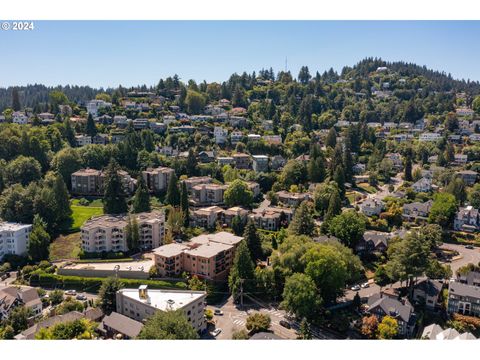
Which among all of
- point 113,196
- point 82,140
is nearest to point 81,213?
point 113,196

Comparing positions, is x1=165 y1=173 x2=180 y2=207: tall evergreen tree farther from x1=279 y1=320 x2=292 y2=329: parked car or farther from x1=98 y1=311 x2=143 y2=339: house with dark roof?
x1=279 y1=320 x2=292 y2=329: parked car

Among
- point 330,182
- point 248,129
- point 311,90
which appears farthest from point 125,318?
point 311,90

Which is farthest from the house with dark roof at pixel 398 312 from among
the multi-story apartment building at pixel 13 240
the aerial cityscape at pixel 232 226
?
the multi-story apartment building at pixel 13 240

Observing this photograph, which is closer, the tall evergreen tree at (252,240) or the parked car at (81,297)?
the parked car at (81,297)

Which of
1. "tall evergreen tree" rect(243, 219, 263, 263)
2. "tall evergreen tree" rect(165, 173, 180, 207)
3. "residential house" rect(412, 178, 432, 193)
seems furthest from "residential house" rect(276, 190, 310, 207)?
"residential house" rect(412, 178, 432, 193)

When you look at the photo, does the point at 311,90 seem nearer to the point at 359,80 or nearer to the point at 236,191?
the point at 359,80

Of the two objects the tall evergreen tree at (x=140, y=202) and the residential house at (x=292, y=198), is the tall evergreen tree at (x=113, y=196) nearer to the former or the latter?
the tall evergreen tree at (x=140, y=202)
